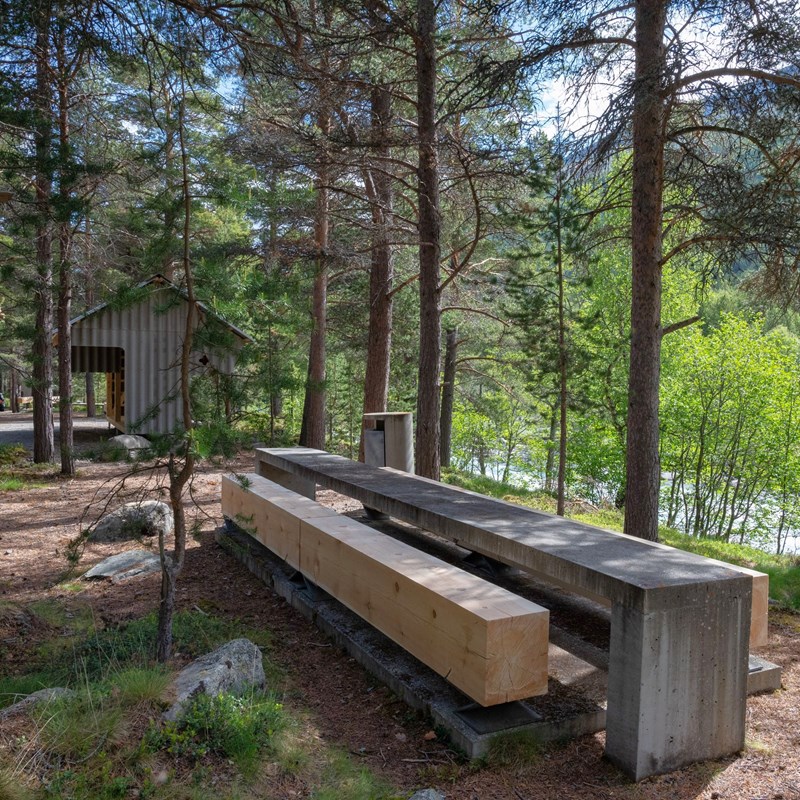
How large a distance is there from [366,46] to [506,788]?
8.41 m

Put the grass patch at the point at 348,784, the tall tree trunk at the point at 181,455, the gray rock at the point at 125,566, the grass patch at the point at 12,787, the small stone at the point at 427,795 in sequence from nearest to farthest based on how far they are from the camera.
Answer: the grass patch at the point at 12,787 < the small stone at the point at 427,795 < the grass patch at the point at 348,784 < the tall tree trunk at the point at 181,455 < the gray rock at the point at 125,566

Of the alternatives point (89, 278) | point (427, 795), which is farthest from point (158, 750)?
point (89, 278)

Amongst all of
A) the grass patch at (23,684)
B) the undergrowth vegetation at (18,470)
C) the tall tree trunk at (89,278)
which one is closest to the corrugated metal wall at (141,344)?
the tall tree trunk at (89,278)

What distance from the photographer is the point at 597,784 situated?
3.12 metres

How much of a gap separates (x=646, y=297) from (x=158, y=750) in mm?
5783

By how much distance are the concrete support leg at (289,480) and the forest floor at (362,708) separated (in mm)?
1214

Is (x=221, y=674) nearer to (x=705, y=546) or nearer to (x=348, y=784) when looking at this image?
(x=348, y=784)

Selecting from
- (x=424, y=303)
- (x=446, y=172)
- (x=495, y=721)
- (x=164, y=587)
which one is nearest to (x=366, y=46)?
(x=446, y=172)

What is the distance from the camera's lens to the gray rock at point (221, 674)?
3198 mm

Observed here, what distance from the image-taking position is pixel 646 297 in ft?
22.2

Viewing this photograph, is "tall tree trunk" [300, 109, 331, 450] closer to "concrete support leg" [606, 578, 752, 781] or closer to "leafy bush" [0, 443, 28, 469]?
"leafy bush" [0, 443, 28, 469]

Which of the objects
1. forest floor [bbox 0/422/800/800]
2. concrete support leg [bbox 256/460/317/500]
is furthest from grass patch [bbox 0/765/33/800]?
concrete support leg [bbox 256/460/317/500]

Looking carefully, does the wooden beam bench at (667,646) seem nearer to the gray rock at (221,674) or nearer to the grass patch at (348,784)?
the grass patch at (348,784)

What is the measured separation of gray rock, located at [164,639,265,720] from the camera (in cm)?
320
